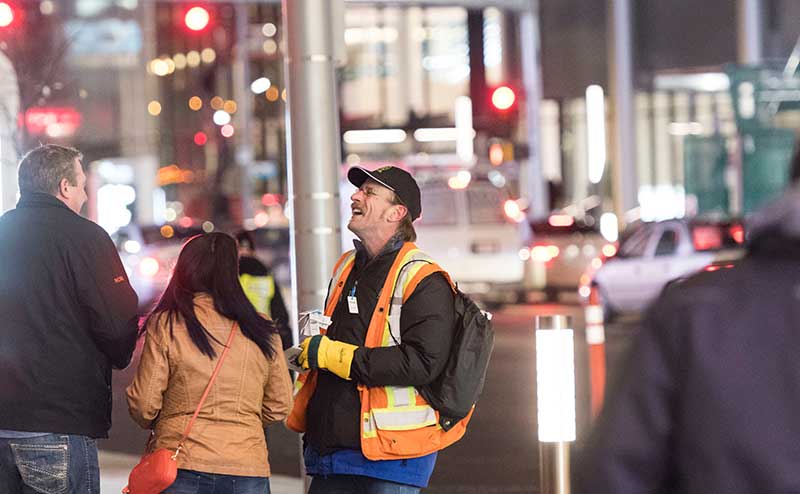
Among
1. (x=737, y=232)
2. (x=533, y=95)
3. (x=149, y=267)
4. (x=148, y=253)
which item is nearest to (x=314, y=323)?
(x=149, y=267)

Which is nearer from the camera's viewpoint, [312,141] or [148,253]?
[312,141]

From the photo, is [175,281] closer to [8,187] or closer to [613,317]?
[8,187]

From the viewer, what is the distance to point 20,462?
5273mm

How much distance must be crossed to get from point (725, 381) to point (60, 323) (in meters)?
3.18

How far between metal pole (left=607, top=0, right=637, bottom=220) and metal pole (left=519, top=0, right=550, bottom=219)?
1991 mm

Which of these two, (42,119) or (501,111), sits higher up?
(42,119)

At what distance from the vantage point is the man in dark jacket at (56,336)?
17.4 ft

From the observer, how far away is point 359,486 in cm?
525

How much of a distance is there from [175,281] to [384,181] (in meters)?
0.83

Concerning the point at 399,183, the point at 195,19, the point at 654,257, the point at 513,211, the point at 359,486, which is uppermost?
the point at 195,19

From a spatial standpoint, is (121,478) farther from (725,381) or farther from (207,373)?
(725,381)

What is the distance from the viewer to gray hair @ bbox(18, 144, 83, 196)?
5.55 m

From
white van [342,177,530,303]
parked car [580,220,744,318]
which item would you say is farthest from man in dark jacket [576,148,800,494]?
white van [342,177,530,303]

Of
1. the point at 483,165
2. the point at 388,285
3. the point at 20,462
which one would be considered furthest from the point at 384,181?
the point at 483,165
